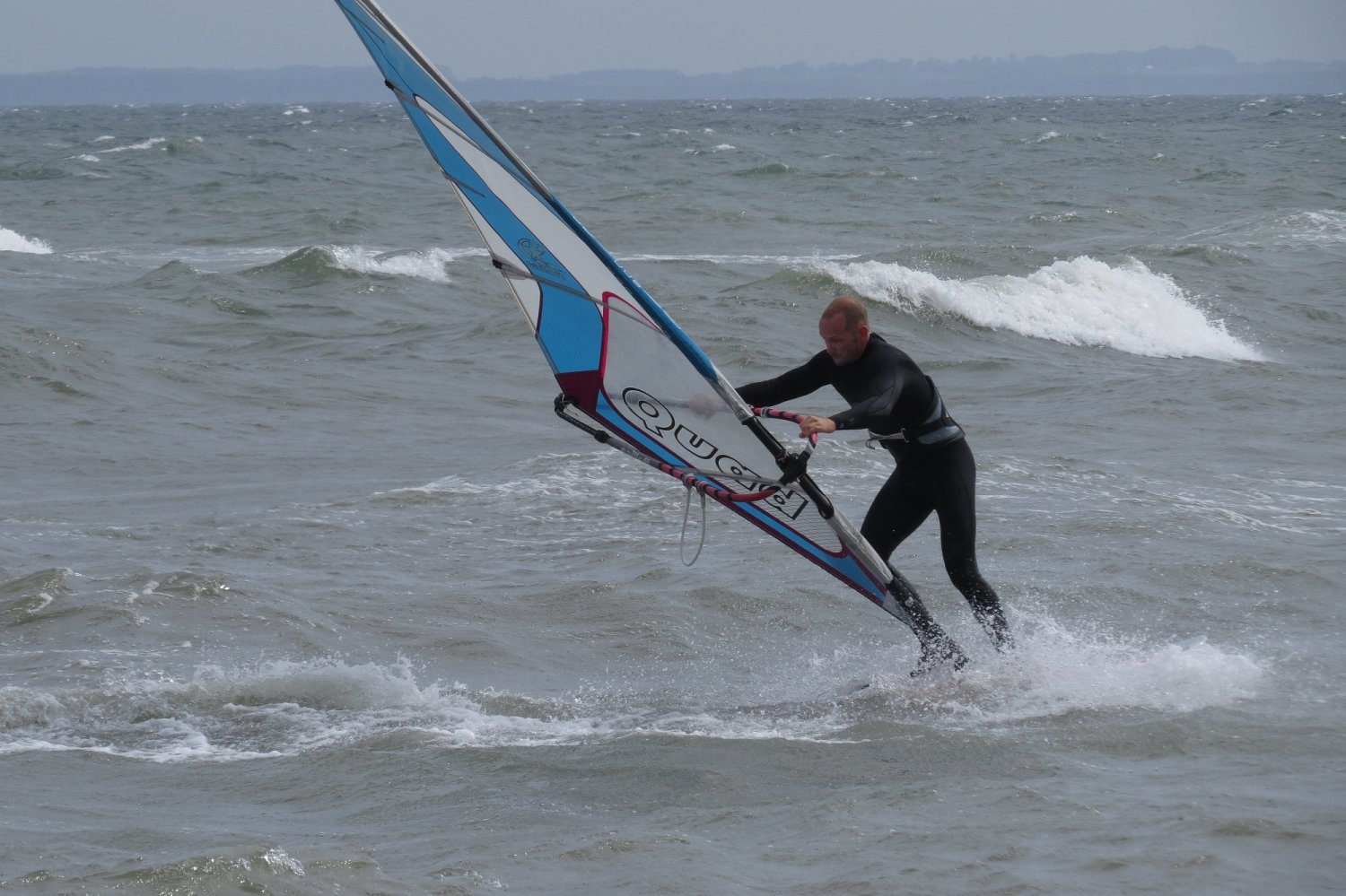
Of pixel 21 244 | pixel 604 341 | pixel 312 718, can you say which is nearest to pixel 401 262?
pixel 21 244

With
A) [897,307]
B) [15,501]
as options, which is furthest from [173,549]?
[897,307]

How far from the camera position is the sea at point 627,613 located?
377 cm

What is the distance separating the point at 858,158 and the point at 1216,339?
27229mm

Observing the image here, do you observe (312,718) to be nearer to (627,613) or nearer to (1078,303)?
(627,613)

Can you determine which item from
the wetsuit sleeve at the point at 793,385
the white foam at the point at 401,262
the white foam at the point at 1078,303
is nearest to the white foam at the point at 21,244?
the white foam at the point at 401,262

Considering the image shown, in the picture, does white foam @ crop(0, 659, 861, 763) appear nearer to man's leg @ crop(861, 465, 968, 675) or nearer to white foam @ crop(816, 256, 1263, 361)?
man's leg @ crop(861, 465, 968, 675)

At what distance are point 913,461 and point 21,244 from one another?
18032 millimetres

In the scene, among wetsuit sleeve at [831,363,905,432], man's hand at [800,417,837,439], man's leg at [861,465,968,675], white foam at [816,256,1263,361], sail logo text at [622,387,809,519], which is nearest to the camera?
man's hand at [800,417,837,439]

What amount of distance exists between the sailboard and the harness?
0.33 m

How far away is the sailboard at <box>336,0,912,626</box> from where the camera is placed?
4.46 meters

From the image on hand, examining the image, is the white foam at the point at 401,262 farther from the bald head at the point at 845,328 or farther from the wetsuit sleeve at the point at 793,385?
the bald head at the point at 845,328

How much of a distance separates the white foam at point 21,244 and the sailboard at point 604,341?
54.2 feet

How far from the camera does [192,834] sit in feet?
12.6

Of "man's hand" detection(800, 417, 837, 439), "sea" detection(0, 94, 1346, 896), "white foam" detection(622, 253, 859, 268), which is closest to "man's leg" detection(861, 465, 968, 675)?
"sea" detection(0, 94, 1346, 896)
